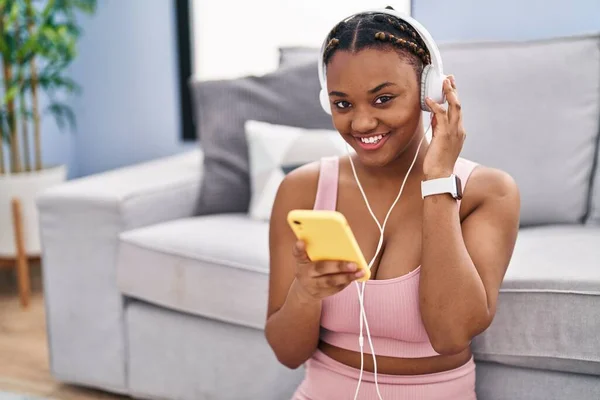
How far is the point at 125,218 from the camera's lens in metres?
1.89

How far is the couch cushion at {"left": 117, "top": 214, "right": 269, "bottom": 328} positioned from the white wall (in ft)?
3.75

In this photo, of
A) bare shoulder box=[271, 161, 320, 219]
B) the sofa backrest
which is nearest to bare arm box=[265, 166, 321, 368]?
bare shoulder box=[271, 161, 320, 219]

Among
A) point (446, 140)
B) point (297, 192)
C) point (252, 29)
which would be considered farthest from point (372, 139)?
point (252, 29)

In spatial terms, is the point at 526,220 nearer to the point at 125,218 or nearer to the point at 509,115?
the point at 509,115

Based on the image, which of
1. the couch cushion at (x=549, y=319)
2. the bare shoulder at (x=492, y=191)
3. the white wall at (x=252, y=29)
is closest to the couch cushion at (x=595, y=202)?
the couch cushion at (x=549, y=319)

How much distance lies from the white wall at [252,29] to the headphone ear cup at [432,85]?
182cm

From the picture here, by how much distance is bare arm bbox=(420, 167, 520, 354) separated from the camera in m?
1.03

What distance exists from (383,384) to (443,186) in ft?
1.09

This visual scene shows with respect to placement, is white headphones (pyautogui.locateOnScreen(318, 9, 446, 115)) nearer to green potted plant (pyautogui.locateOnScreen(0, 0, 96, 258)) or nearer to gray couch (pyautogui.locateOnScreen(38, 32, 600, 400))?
gray couch (pyautogui.locateOnScreen(38, 32, 600, 400))

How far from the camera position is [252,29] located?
3.01 meters

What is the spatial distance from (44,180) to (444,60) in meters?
1.69

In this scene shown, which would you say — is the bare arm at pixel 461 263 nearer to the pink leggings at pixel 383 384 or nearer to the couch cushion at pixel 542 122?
the pink leggings at pixel 383 384

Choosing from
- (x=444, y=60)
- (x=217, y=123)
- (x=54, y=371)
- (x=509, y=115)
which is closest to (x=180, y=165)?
(x=217, y=123)

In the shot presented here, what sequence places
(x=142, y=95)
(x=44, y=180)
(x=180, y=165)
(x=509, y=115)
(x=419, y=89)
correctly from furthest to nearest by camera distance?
(x=142, y=95)
(x=44, y=180)
(x=180, y=165)
(x=509, y=115)
(x=419, y=89)
